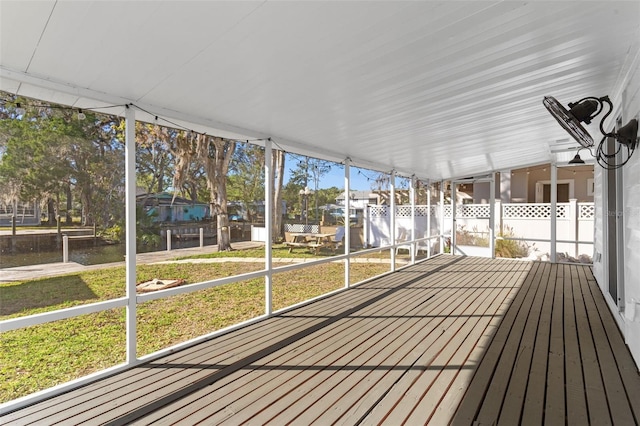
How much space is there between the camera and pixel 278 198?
10898mm

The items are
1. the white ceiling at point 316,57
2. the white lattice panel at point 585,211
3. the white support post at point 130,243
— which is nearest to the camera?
the white ceiling at point 316,57

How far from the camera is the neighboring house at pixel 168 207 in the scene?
6.45 m

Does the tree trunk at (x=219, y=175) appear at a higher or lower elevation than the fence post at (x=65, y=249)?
higher

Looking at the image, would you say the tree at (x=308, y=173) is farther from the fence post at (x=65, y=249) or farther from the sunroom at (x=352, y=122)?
the sunroom at (x=352, y=122)

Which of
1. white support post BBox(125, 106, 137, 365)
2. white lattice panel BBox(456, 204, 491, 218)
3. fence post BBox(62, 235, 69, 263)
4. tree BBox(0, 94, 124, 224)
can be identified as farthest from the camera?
white lattice panel BBox(456, 204, 491, 218)

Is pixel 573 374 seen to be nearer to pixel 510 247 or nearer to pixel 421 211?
pixel 510 247

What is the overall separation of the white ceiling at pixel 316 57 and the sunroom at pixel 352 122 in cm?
1

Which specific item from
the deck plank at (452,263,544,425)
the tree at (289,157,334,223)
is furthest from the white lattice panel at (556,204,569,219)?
the tree at (289,157,334,223)

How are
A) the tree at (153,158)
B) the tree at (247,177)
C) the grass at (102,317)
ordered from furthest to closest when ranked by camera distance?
the tree at (247,177) → the tree at (153,158) → the grass at (102,317)

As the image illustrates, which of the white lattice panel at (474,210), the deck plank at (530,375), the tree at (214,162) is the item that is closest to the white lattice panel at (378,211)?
the white lattice panel at (474,210)

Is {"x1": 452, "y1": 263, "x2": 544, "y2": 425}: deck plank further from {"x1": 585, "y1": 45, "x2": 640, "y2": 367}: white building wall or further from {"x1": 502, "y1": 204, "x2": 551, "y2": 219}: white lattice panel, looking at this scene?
{"x1": 502, "y1": 204, "x2": 551, "y2": 219}: white lattice panel

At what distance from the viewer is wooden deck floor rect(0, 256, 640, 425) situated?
1.92 m

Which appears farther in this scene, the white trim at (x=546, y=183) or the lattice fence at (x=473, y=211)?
the white trim at (x=546, y=183)

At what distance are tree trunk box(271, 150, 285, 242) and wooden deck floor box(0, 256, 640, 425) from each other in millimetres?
6625
